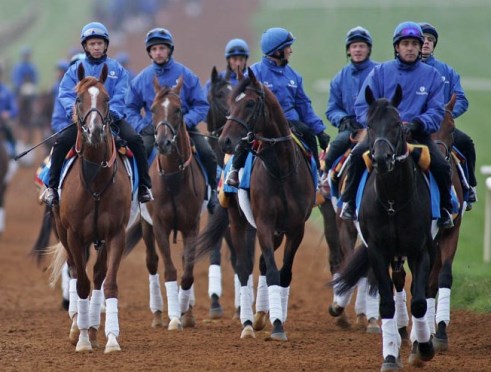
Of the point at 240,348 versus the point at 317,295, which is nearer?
the point at 240,348

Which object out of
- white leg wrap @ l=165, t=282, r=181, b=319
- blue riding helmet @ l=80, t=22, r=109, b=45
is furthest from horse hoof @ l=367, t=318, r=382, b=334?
blue riding helmet @ l=80, t=22, r=109, b=45

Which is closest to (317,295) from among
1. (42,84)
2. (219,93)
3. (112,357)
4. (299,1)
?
(219,93)

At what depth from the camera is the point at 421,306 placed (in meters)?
9.41

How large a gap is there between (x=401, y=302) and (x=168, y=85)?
3.87 metres

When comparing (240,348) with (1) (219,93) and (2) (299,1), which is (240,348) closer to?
(1) (219,93)

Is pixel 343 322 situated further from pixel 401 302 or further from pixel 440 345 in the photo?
pixel 440 345

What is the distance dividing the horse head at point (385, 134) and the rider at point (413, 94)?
72cm

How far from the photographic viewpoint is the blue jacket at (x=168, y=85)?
13.1m

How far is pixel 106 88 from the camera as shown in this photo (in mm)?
11445

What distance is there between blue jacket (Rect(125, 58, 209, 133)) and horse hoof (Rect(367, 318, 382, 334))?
300 cm

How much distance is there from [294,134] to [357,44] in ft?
4.94

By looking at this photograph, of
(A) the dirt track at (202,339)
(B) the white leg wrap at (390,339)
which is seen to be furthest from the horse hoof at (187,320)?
(B) the white leg wrap at (390,339)

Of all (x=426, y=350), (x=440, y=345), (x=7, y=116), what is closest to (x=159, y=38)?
(x=440, y=345)

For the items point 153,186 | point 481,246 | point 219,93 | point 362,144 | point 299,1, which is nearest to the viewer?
point 362,144
